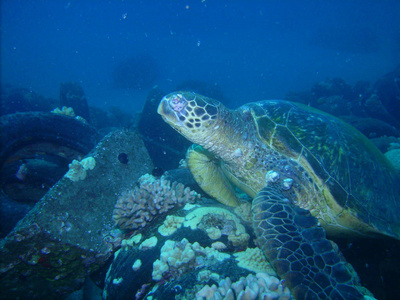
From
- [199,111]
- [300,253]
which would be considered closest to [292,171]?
[300,253]

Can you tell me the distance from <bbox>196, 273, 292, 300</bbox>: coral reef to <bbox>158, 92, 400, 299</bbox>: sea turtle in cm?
31

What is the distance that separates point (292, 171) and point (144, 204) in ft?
7.56

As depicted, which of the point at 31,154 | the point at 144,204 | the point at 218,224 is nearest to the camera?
the point at 218,224

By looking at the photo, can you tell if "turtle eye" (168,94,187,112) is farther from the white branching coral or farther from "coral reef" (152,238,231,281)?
"coral reef" (152,238,231,281)

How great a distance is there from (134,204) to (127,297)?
1.07m

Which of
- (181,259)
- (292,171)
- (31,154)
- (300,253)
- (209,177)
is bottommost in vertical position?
(31,154)

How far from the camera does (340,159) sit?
2.84 meters

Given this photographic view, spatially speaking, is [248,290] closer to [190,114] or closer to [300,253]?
[300,253]

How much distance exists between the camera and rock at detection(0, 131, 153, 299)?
2.03 m

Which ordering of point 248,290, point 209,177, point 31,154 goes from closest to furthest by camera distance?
point 248,290, point 209,177, point 31,154

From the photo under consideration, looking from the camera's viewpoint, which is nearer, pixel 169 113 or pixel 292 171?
pixel 169 113

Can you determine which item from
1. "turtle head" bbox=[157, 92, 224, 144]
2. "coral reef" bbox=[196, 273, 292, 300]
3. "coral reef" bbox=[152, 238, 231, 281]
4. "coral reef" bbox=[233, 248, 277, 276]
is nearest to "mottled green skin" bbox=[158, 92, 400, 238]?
"turtle head" bbox=[157, 92, 224, 144]

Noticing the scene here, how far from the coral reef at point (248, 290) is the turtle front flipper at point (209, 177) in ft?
5.64

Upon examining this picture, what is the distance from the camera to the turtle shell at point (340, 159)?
8.68 ft
